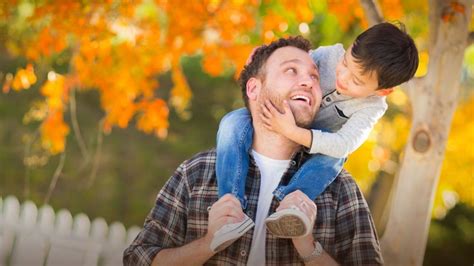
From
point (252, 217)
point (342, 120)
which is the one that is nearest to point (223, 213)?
point (252, 217)

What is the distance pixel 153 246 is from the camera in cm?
273

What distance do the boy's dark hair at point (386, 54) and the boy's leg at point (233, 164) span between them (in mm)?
504

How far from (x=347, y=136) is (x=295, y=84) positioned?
0.27 m

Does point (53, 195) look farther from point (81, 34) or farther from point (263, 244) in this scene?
point (263, 244)

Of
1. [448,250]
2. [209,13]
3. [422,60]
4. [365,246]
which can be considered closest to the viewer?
[365,246]

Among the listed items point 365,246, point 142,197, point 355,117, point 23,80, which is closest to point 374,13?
point 355,117

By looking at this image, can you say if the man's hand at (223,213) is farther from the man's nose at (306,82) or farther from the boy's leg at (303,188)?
the man's nose at (306,82)

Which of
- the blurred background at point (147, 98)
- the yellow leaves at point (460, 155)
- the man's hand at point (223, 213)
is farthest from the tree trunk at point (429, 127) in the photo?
the yellow leaves at point (460, 155)

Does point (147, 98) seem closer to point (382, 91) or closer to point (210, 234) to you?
point (382, 91)

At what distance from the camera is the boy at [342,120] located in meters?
2.66

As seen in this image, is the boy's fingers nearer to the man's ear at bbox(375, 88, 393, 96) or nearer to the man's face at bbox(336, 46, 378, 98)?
the man's face at bbox(336, 46, 378, 98)

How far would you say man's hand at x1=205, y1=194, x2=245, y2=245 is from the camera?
8.27 feet

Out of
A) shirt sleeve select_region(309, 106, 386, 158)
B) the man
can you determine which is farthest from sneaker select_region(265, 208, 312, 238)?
shirt sleeve select_region(309, 106, 386, 158)

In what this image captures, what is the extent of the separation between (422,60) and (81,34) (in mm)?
2641
